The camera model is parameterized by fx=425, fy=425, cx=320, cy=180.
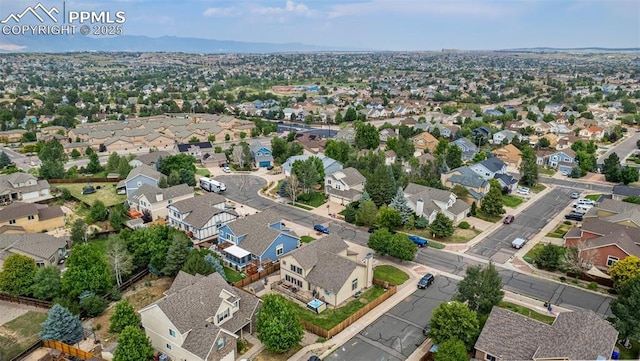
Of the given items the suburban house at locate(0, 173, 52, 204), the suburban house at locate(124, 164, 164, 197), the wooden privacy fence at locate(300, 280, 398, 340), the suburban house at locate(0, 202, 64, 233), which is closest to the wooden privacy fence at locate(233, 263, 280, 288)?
the wooden privacy fence at locate(300, 280, 398, 340)

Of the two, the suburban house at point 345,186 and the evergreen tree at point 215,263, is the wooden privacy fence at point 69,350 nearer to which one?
the evergreen tree at point 215,263

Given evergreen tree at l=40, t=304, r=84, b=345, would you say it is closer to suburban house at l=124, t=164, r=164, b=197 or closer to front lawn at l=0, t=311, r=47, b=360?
front lawn at l=0, t=311, r=47, b=360

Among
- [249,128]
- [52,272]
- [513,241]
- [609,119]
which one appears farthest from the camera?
[609,119]

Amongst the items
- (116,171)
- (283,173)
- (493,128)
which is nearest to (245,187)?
(283,173)

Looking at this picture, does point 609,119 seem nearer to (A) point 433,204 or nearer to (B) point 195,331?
(A) point 433,204

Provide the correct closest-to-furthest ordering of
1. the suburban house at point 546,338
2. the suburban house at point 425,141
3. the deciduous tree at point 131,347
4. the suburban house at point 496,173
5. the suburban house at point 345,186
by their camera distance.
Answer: the suburban house at point 546,338
the deciduous tree at point 131,347
the suburban house at point 345,186
the suburban house at point 496,173
the suburban house at point 425,141

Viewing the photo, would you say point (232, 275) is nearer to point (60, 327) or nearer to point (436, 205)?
point (60, 327)

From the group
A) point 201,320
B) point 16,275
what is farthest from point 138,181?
point 201,320

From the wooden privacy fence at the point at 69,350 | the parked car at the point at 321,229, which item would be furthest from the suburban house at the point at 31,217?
the parked car at the point at 321,229
